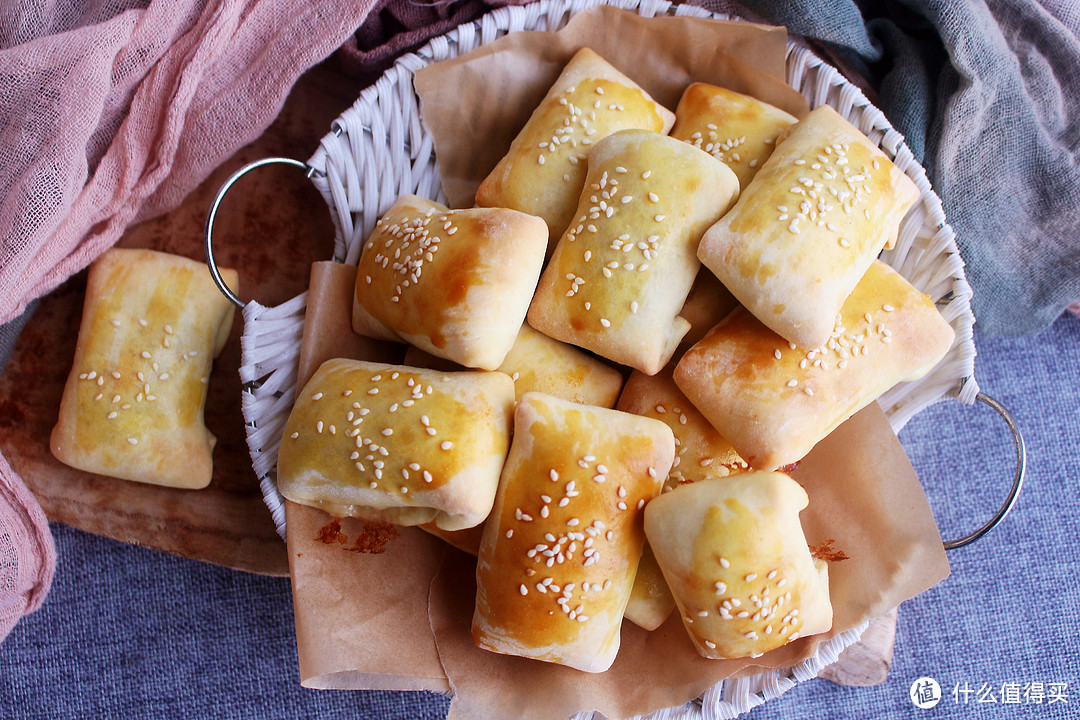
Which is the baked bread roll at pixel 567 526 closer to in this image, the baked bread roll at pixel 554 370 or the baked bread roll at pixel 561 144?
the baked bread roll at pixel 554 370

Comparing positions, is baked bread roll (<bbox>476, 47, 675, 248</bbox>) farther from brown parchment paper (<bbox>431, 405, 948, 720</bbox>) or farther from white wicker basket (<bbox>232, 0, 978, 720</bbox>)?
brown parchment paper (<bbox>431, 405, 948, 720</bbox>)

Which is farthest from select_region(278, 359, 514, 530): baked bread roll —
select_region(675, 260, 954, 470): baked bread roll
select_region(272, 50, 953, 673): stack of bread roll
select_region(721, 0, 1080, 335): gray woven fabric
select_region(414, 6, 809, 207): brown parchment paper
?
select_region(721, 0, 1080, 335): gray woven fabric

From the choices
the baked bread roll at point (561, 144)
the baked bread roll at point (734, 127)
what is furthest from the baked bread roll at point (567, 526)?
the baked bread roll at point (734, 127)

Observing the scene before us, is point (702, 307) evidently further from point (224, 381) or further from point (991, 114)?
point (224, 381)

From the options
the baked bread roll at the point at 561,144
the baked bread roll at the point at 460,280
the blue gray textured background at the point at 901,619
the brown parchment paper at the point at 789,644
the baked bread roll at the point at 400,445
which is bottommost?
the blue gray textured background at the point at 901,619

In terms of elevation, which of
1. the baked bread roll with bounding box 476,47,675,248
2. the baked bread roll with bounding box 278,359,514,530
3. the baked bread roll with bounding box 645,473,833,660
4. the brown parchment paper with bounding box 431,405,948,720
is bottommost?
the brown parchment paper with bounding box 431,405,948,720

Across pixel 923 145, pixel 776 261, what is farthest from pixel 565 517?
pixel 923 145
